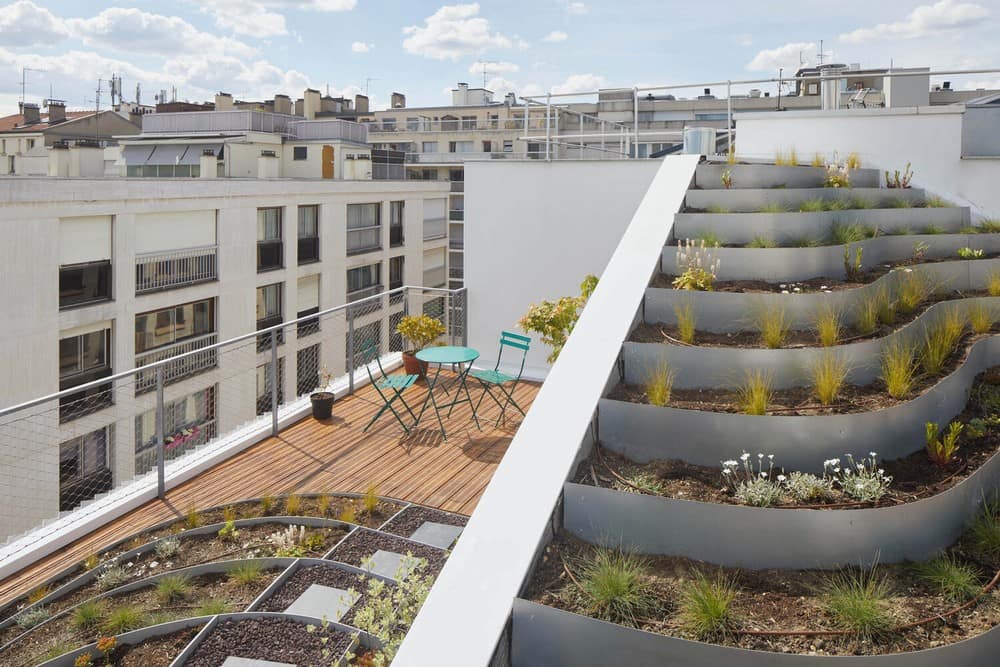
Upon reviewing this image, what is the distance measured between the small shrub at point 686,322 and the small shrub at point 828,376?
0.64m

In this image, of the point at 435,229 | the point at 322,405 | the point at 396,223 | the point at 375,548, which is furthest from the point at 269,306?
the point at 375,548

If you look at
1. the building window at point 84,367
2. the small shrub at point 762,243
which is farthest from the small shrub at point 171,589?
the building window at point 84,367

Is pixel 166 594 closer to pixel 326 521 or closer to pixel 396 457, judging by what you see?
pixel 326 521

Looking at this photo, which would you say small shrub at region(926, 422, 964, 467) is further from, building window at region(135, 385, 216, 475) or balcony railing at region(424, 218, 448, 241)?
balcony railing at region(424, 218, 448, 241)

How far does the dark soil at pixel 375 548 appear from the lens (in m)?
4.74

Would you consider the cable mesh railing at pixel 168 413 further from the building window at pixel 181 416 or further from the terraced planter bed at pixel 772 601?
the terraced planter bed at pixel 772 601

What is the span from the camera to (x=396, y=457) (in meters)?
6.45

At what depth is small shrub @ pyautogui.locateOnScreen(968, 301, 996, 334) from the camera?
15.1 ft

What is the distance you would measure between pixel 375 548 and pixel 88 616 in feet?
5.40

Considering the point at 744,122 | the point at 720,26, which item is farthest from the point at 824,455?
the point at 720,26

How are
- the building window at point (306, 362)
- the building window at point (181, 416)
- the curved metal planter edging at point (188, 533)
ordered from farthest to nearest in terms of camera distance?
the building window at point (306, 362) < the building window at point (181, 416) < the curved metal planter edging at point (188, 533)

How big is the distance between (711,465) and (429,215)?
35024mm

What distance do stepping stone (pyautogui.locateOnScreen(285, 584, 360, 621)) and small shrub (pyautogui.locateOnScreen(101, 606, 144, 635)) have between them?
0.80 meters

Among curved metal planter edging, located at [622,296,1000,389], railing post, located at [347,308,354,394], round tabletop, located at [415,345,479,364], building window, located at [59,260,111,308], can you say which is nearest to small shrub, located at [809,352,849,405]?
curved metal planter edging, located at [622,296,1000,389]
